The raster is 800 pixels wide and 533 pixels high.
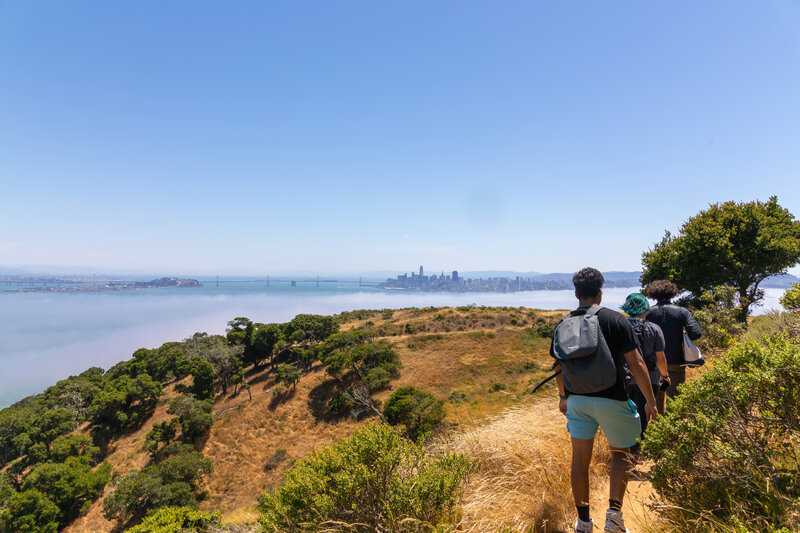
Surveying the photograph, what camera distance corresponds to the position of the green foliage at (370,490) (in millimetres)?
2727

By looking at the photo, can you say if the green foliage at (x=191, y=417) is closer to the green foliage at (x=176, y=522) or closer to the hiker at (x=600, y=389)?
the green foliage at (x=176, y=522)

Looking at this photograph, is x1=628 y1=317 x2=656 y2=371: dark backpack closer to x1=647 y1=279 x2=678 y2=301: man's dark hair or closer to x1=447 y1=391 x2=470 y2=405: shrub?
x1=647 y1=279 x2=678 y2=301: man's dark hair

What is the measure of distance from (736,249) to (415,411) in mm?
17788

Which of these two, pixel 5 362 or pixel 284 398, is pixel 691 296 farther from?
pixel 5 362

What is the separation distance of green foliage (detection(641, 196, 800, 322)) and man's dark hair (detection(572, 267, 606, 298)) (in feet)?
54.2

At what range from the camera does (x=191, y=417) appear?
21.9 meters

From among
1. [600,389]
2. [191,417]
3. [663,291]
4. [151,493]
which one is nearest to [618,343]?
[600,389]

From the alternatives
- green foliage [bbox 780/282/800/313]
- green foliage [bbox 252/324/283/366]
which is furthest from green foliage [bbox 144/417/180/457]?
green foliage [bbox 780/282/800/313]

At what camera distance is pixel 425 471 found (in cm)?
289

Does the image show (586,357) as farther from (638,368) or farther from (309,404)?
(309,404)

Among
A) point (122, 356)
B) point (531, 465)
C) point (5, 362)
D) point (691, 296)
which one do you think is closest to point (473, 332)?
point (691, 296)

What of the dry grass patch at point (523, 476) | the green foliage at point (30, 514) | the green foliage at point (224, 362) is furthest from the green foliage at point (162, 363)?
the dry grass patch at point (523, 476)

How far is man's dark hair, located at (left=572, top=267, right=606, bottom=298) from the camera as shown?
2.62 m

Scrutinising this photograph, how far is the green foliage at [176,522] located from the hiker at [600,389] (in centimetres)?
1360
